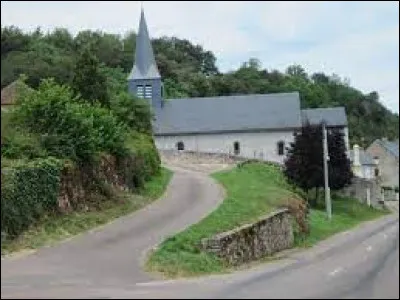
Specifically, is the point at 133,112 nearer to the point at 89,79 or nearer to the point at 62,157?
the point at 89,79

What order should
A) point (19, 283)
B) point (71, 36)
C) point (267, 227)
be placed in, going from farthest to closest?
point (71, 36) → point (267, 227) → point (19, 283)

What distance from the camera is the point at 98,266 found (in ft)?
56.9

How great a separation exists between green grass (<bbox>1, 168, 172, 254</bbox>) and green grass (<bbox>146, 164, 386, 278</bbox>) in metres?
3.18

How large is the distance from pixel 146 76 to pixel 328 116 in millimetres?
19317

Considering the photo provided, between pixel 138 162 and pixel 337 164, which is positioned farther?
pixel 337 164

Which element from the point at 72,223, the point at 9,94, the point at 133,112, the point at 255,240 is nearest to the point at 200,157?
the point at 133,112

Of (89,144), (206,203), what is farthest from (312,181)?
(89,144)

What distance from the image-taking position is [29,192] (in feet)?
77.3

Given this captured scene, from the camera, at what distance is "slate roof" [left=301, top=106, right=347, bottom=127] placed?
7306cm

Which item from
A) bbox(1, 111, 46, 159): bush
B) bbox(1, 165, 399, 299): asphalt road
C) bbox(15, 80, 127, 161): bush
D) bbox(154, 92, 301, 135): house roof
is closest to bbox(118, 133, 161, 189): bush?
bbox(1, 165, 399, 299): asphalt road

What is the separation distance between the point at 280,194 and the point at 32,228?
1797 cm

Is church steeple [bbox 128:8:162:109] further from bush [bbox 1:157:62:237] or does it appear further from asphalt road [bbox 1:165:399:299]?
bush [bbox 1:157:62:237]

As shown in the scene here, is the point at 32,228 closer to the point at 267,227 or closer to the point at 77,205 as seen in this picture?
the point at 77,205

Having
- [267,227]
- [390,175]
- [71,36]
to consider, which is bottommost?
[267,227]
